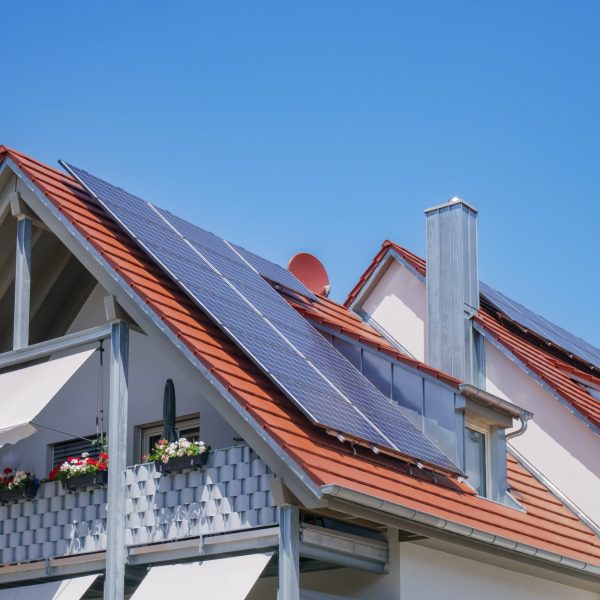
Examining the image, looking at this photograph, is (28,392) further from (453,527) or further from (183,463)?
(453,527)

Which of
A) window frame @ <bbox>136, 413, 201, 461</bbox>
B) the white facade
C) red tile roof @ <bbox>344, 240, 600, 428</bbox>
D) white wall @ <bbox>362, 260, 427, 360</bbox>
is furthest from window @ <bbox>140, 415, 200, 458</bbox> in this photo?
white wall @ <bbox>362, 260, 427, 360</bbox>

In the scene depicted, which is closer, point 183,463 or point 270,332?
point 183,463

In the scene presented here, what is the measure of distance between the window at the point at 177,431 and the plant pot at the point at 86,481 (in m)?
1.49

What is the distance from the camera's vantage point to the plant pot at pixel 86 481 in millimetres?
15977

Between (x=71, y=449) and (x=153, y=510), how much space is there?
3.54 metres

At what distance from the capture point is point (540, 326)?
25391 millimetres

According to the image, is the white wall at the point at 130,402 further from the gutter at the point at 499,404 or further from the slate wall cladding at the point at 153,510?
the gutter at the point at 499,404

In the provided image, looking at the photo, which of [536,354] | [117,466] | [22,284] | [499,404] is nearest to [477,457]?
[499,404]

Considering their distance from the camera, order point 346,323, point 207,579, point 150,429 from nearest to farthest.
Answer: point 207,579
point 150,429
point 346,323

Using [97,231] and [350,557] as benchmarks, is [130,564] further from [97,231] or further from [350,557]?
[97,231]

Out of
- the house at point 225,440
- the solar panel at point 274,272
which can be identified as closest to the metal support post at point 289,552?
the house at point 225,440

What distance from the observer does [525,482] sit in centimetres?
2008

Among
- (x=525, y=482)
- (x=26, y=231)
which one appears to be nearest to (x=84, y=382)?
(x=26, y=231)

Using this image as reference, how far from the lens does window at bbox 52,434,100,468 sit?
18.6 m
